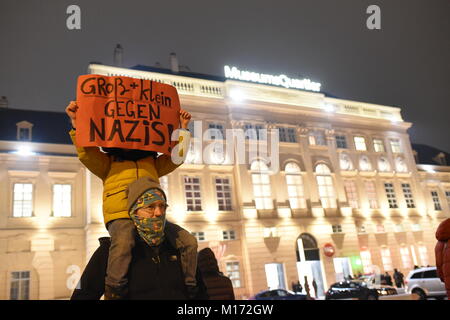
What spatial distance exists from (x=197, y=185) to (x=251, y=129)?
512 cm

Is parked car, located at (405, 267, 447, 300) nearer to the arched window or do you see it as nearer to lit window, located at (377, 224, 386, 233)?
the arched window

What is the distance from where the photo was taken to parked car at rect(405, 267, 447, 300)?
1543 cm

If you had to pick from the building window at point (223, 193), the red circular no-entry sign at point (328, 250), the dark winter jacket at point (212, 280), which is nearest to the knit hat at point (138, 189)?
the dark winter jacket at point (212, 280)

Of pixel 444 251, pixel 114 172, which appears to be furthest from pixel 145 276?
pixel 444 251

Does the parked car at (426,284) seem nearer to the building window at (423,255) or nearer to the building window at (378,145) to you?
the building window at (423,255)

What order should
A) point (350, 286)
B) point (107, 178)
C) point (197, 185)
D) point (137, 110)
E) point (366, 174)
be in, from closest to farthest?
point (107, 178) < point (137, 110) < point (350, 286) < point (197, 185) < point (366, 174)

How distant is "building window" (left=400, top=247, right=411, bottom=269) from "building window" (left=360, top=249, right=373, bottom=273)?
3.06 meters

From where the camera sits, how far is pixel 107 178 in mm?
3029

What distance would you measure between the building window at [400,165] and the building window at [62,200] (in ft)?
78.7

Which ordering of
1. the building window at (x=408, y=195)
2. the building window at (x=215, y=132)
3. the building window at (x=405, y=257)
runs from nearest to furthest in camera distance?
the building window at (x=215, y=132) → the building window at (x=405, y=257) → the building window at (x=408, y=195)

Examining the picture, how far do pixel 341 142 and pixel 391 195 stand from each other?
18.8 ft

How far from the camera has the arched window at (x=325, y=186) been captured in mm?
26406
